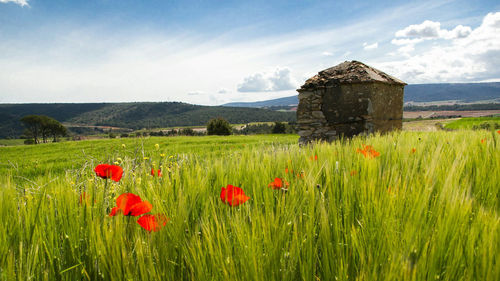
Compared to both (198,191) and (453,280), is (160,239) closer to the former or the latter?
(198,191)

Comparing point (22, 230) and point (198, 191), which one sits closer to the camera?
point (22, 230)

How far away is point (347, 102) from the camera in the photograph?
25.4 ft

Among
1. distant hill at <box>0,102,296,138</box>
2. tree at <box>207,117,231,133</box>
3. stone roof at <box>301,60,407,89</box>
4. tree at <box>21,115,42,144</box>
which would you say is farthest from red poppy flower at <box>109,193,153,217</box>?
distant hill at <box>0,102,296,138</box>

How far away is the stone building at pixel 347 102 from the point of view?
7.58 metres

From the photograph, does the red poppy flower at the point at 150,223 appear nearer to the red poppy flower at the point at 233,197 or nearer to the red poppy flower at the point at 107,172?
the red poppy flower at the point at 233,197

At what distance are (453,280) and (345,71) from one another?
26.5 ft

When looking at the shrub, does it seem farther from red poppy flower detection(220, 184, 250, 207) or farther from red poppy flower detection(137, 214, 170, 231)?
red poppy flower detection(137, 214, 170, 231)

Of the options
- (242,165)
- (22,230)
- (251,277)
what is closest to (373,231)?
(251,277)

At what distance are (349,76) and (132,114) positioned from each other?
19039 cm

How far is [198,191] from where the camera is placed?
138cm

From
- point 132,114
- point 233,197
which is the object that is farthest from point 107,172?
point 132,114

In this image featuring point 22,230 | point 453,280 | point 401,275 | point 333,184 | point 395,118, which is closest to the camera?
point 401,275

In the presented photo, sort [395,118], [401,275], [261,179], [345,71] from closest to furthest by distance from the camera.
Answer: [401,275], [261,179], [345,71], [395,118]

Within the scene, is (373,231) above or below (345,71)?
below
